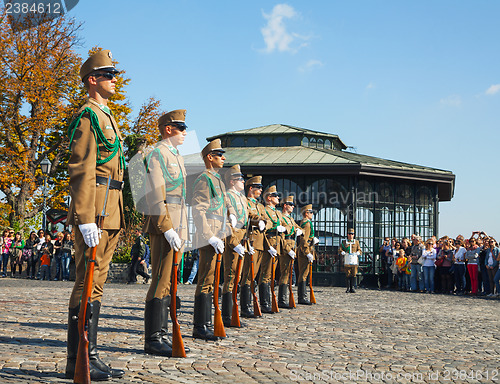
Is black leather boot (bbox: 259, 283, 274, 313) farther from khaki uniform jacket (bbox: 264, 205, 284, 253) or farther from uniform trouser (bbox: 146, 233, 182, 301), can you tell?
uniform trouser (bbox: 146, 233, 182, 301)

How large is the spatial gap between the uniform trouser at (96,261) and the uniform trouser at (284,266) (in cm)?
762

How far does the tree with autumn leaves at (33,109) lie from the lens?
30.0 metres

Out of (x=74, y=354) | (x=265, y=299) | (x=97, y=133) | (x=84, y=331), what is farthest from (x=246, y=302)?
(x=97, y=133)

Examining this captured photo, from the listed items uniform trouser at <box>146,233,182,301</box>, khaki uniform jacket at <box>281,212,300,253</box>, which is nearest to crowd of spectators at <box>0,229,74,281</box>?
khaki uniform jacket at <box>281,212,300,253</box>

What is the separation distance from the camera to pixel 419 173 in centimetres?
2462

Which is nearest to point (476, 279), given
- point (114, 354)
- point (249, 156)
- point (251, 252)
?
point (249, 156)

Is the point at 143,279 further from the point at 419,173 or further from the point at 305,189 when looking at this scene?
the point at 419,173

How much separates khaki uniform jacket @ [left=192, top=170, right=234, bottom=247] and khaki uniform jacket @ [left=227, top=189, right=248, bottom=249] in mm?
735

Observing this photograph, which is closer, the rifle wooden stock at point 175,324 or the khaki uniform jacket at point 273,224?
the rifle wooden stock at point 175,324

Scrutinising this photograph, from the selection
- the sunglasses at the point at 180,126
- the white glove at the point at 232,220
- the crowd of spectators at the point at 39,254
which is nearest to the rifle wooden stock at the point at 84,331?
the sunglasses at the point at 180,126

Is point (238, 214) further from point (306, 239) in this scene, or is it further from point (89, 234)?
point (306, 239)

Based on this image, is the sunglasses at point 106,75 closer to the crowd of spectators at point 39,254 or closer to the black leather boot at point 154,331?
the black leather boot at point 154,331

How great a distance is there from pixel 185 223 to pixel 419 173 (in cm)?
1922

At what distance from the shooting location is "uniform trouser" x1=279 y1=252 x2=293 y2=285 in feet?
42.2
